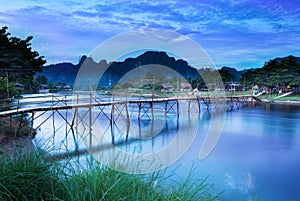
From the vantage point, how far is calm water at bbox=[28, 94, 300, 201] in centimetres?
449

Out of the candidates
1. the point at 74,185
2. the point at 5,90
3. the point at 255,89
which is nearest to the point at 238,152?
the point at 74,185

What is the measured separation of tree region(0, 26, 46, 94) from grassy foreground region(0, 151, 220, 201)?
395 inches

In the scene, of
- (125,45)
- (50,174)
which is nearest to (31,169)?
(50,174)

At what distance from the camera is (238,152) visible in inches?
278

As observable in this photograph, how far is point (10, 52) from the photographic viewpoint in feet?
38.6

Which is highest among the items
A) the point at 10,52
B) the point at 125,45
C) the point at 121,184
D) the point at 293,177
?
the point at 10,52

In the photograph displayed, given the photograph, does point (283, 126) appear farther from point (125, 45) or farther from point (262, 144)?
point (125, 45)

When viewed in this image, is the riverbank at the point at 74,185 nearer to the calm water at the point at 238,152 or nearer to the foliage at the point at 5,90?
the calm water at the point at 238,152

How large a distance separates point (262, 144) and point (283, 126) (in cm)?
399

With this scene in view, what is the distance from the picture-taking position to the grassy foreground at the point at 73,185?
56.4 inches

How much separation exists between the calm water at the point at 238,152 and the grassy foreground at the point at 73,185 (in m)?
0.47

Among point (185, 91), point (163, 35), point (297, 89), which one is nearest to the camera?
point (163, 35)

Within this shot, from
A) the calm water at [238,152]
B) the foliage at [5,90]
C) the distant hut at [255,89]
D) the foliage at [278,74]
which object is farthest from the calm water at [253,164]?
the foliage at [278,74]

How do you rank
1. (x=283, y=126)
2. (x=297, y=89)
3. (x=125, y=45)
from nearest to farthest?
(x=125, y=45), (x=283, y=126), (x=297, y=89)
